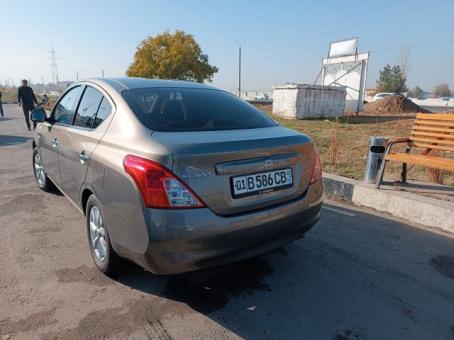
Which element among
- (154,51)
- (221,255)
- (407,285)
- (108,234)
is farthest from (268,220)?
(154,51)

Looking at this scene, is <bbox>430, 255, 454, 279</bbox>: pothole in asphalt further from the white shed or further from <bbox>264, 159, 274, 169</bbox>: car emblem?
the white shed

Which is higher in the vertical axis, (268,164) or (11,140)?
(268,164)

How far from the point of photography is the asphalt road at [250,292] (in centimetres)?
232

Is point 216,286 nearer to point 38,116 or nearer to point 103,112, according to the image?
point 103,112

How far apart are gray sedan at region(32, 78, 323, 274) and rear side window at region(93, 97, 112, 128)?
1 centimetres

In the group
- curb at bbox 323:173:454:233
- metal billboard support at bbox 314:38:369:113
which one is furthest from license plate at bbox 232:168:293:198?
metal billboard support at bbox 314:38:369:113

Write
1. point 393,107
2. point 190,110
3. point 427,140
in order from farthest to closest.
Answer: point 393,107, point 427,140, point 190,110

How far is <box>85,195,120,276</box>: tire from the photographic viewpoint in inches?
109

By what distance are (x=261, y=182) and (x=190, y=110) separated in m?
0.96

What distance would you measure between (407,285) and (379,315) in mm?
582

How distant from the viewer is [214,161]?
2242mm

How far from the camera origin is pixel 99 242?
2.98 m

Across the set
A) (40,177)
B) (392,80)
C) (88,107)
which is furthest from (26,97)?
(392,80)

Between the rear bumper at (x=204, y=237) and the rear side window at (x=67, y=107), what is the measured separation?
2.14m
